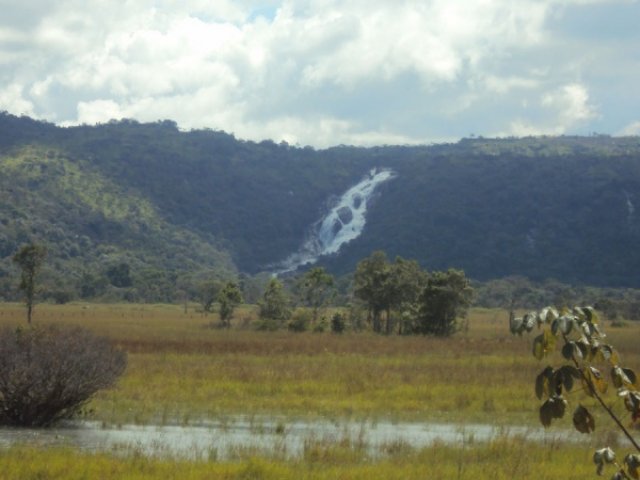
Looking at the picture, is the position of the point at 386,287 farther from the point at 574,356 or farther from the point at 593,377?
the point at 574,356

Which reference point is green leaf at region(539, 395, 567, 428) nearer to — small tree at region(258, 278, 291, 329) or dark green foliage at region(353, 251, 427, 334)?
dark green foliage at region(353, 251, 427, 334)

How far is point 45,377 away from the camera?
1888cm

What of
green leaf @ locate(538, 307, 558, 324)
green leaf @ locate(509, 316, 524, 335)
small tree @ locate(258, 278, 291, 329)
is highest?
green leaf @ locate(538, 307, 558, 324)

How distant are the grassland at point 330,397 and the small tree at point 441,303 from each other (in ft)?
30.5

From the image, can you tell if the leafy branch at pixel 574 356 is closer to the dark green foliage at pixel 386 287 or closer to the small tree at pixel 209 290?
the dark green foliage at pixel 386 287

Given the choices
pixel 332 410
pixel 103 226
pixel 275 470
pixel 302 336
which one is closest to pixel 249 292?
pixel 103 226

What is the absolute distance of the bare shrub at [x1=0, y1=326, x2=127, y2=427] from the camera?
61.3 feet

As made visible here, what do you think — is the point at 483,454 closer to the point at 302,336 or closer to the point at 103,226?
the point at 302,336

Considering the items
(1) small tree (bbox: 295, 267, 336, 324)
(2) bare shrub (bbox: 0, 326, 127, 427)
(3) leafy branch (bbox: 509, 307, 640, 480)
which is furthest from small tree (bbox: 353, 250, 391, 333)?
(3) leafy branch (bbox: 509, 307, 640, 480)

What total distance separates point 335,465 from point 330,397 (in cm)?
1122

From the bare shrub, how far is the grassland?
1.23 meters

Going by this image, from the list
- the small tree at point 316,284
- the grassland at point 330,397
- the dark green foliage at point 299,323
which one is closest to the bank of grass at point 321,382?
the grassland at point 330,397

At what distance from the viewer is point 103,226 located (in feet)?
609

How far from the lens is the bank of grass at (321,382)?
23438 millimetres
